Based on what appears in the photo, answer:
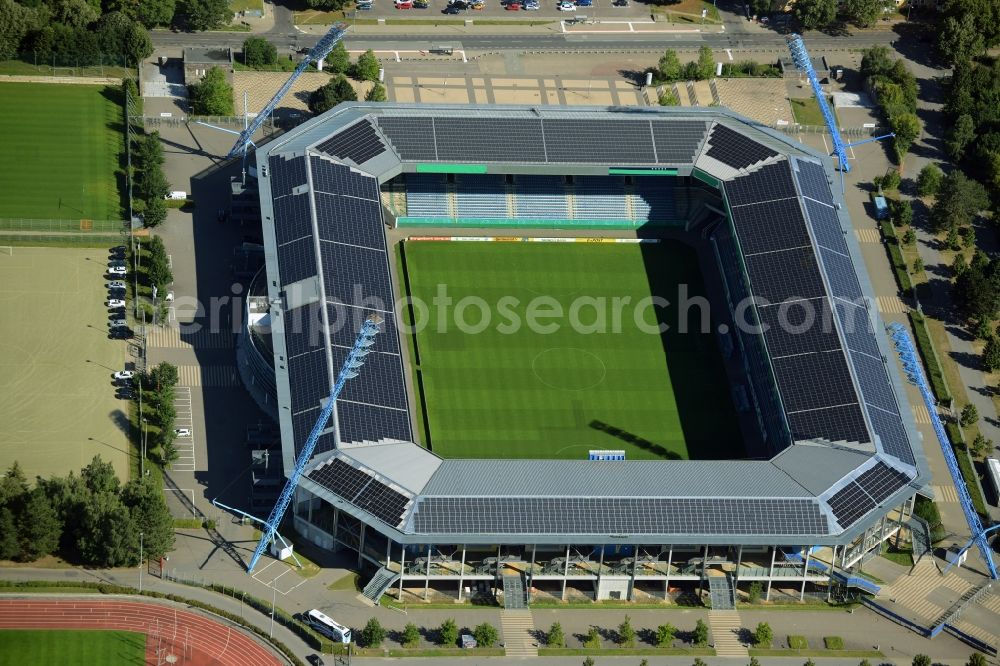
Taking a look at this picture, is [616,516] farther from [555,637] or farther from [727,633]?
[727,633]

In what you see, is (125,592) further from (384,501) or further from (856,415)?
(856,415)

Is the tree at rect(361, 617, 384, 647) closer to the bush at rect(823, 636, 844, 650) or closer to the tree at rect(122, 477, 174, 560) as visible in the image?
the tree at rect(122, 477, 174, 560)

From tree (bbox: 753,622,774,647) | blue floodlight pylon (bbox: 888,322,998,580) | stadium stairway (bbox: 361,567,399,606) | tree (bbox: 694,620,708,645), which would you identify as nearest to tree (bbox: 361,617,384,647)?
stadium stairway (bbox: 361,567,399,606)

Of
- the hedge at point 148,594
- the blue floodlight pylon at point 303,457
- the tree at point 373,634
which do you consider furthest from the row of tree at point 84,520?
the tree at point 373,634

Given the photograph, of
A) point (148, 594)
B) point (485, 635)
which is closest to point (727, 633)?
point (485, 635)

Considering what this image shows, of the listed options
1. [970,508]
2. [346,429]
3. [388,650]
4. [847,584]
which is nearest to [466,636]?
[388,650]

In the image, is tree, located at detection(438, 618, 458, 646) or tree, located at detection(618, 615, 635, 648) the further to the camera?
tree, located at detection(618, 615, 635, 648)
